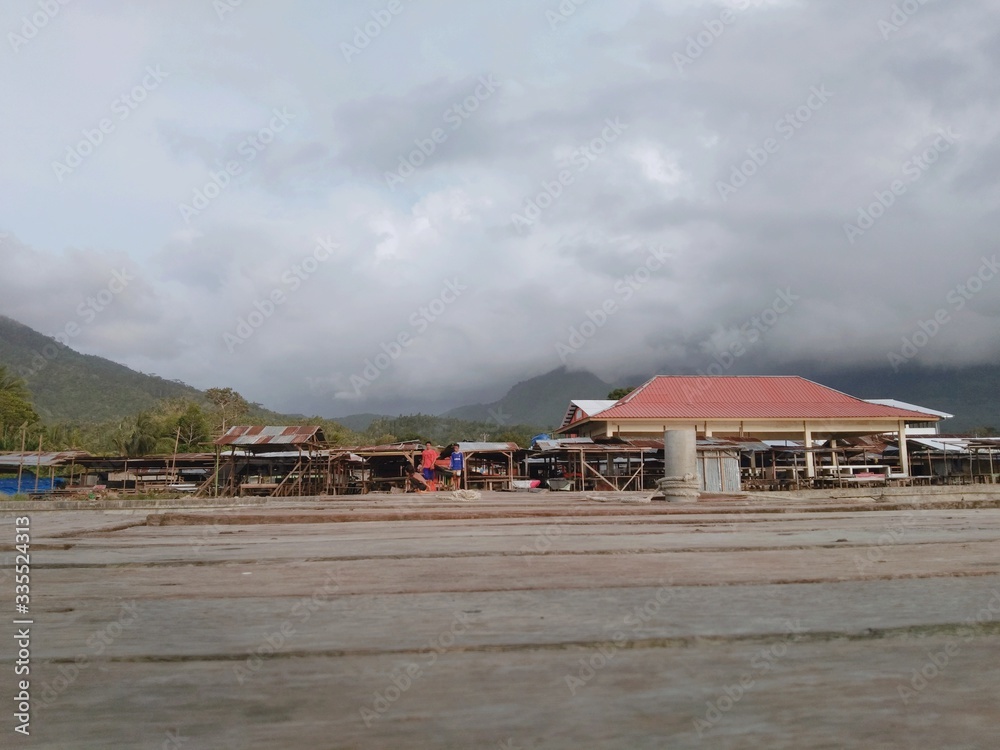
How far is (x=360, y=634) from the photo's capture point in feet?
3.35

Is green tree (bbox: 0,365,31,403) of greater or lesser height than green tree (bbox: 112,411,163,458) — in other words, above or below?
Answer: above

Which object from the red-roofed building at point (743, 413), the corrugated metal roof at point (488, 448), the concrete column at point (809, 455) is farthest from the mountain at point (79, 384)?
the concrete column at point (809, 455)

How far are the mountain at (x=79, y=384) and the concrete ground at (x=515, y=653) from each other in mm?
80565

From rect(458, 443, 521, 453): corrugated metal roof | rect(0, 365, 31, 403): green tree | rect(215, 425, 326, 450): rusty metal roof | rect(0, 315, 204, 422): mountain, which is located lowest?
rect(458, 443, 521, 453): corrugated metal roof

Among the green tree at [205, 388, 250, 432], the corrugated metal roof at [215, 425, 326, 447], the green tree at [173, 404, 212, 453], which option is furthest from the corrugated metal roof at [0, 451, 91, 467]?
the green tree at [205, 388, 250, 432]

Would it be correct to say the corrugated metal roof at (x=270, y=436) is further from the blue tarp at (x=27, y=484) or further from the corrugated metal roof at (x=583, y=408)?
the corrugated metal roof at (x=583, y=408)

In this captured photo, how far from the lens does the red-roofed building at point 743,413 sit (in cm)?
2664

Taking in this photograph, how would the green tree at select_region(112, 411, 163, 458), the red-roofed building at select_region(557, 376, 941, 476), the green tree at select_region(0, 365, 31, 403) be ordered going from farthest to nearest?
the green tree at select_region(0, 365, 31, 403)
the green tree at select_region(112, 411, 163, 458)
the red-roofed building at select_region(557, 376, 941, 476)

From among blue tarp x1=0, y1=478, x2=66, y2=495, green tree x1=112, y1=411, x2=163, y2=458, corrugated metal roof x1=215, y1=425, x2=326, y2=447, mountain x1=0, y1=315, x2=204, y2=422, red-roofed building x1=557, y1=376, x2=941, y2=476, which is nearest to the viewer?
Result: corrugated metal roof x1=215, y1=425, x2=326, y2=447

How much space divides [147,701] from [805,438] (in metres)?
29.7

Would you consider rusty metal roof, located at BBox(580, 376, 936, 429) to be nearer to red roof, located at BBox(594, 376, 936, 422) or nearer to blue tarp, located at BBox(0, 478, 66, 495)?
red roof, located at BBox(594, 376, 936, 422)

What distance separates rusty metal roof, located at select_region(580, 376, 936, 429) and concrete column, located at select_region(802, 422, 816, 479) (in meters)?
0.74

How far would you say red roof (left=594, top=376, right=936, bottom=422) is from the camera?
2677 centimetres

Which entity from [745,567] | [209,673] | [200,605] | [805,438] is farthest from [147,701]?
[805,438]
